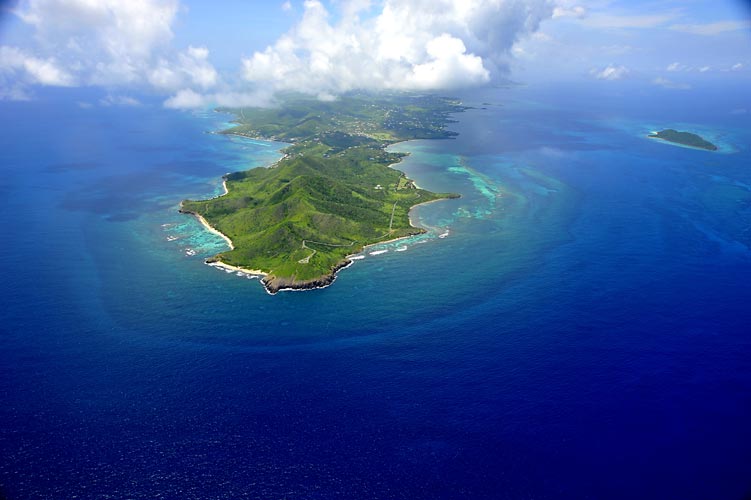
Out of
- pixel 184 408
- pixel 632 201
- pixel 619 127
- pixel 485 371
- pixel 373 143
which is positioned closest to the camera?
pixel 184 408

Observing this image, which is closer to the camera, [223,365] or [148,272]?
[223,365]

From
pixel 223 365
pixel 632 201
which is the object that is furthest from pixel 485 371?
pixel 632 201

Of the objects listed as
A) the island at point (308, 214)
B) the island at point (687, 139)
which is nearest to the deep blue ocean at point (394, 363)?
the island at point (308, 214)

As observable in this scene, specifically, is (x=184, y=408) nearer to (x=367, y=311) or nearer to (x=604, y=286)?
(x=367, y=311)

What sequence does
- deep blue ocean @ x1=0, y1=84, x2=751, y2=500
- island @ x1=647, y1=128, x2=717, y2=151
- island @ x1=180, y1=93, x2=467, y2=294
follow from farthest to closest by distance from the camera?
island @ x1=647, y1=128, x2=717, y2=151
island @ x1=180, y1=93, x2=467, y2=294
deep blue ocean @ x1=0, y1=84, x2=751, y2=500

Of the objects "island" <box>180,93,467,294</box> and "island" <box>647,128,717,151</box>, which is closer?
"island" <box>180,93,467,294</box>

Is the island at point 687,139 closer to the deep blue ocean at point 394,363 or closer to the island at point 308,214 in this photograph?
the deep blue ocean at point 394,363

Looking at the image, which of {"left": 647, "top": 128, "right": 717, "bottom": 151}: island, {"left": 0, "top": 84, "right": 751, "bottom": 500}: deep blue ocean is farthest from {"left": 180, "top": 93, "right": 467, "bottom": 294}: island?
{"left": 647, "top": 128, "right": 717, "bottom": 151}: island

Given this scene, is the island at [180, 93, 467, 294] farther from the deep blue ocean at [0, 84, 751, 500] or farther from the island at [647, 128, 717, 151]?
the island at [647, 128, 717, 151]
